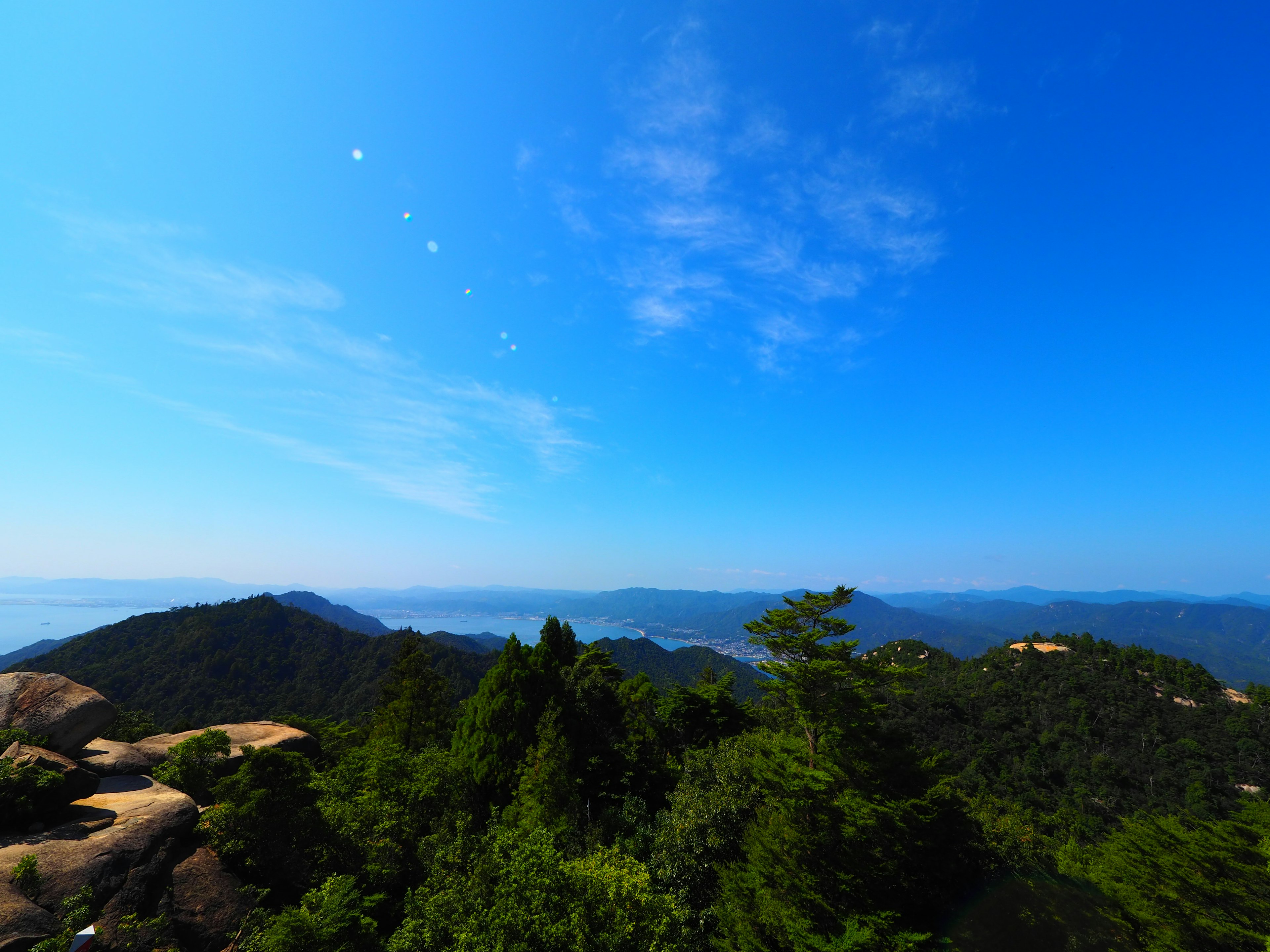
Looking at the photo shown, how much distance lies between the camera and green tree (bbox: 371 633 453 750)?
34.8 meters

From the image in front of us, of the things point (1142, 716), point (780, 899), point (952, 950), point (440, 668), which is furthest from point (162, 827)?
point (1142, 716)

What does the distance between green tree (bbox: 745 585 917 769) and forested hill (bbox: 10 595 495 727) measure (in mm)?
95387

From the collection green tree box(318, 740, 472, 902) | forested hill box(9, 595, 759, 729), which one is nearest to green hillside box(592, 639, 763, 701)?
forested hill box(9, 595, 759, 729)

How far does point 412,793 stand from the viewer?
67.6ft

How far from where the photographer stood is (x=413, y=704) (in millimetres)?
35125

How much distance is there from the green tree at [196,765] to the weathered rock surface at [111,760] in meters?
0.69

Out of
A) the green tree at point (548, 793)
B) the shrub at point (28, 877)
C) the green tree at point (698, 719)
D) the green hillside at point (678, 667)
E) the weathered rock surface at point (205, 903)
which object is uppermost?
the shrub at point (28, 877)

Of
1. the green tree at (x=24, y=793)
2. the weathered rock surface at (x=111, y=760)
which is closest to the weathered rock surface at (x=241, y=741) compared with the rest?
the weathered rock surface at (x=111, y=760)

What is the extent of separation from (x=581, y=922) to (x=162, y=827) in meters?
12.7

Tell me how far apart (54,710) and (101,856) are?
6.51 m

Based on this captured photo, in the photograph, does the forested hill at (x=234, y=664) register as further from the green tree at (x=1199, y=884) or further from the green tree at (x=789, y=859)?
the green tree at (x=1199, y=884)

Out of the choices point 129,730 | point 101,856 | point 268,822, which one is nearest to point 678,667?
point 129,730

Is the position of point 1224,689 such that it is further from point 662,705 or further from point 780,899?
point 780,899

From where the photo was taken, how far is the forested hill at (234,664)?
330 feet
